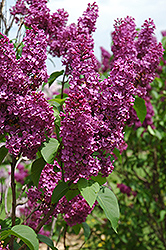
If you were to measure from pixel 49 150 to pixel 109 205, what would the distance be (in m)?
0.32

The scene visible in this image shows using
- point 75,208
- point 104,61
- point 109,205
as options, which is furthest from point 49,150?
point 104,61

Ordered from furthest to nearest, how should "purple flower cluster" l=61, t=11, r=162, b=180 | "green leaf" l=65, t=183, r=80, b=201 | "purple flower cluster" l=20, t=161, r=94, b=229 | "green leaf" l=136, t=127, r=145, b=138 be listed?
"green leaf" l=136, t=127, r=145, b=138 < "purple flower cluster" l=20, t=161, r=94, b=229 < "green leaf" l=65, t=183, r=80, b=201 < "purple flower cluster" l=61, t=11, r=162, b=180

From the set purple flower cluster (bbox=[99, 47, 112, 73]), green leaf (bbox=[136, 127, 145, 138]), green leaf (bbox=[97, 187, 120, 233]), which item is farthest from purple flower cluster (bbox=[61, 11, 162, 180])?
purple flower cluster (bbox=[99, 47, 112, 73])

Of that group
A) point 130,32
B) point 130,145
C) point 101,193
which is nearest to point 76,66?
point 101,193

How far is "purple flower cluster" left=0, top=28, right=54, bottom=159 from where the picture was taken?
44.6 inches

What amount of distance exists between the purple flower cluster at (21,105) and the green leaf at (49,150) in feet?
0.09

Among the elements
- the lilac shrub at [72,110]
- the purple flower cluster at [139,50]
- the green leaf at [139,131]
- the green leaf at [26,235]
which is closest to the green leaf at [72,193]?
the lilac shrub at [72,110]

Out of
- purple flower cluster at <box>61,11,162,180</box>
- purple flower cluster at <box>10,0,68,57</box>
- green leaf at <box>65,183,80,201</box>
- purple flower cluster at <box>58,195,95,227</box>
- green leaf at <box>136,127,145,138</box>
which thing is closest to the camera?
purple flower cluster at <box>61,11,162,180</box>

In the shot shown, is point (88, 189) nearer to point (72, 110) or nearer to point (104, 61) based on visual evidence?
point (72, 110)

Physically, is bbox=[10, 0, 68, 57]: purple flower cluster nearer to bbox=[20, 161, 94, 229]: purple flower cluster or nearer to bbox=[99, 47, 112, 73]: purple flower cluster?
bbox=[20, 161, 94, 229]: purple flower cluster

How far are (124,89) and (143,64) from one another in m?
0.50

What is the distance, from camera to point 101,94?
1.16 metres

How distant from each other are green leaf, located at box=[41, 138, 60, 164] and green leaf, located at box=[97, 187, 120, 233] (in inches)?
10.4

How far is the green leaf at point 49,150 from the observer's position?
1.14 m
